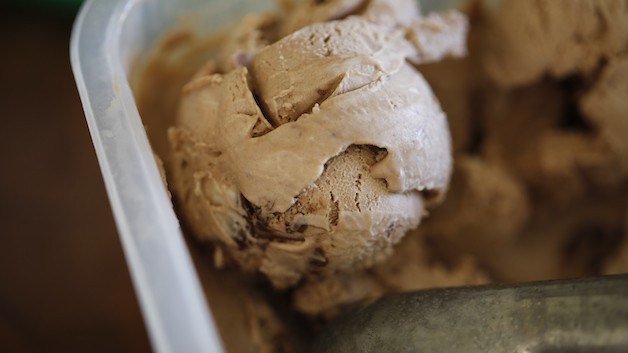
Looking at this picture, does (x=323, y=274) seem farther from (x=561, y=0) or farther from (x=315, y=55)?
(x=561, y=0)

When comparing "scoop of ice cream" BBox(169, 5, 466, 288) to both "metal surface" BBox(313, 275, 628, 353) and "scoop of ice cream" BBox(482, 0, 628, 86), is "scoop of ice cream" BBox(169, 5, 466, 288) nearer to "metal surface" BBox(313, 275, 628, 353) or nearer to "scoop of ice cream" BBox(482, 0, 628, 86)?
"metal surface" BBox(313, 275, 628, 353)

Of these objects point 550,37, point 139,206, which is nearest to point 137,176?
point 139,206

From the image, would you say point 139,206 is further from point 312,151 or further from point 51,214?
point 51,214

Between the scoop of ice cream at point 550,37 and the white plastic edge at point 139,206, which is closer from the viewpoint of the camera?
the white plastic edge at point 139,206

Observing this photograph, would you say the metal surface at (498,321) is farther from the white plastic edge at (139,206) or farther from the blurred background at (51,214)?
the blurred background at (51,214)

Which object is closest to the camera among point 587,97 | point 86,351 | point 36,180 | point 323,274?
point 323,274

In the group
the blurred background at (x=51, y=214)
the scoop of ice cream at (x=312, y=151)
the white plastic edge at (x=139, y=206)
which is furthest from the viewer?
the blurred background at (x=51, y=214)

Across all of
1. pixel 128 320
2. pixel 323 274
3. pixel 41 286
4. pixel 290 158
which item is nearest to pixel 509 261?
pixel 323 274

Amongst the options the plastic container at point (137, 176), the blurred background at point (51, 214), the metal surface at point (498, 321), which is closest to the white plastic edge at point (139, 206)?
the plastic container at point (137, 176)
